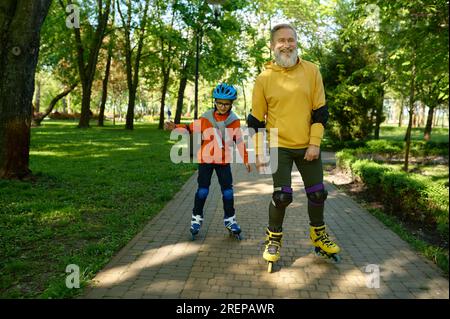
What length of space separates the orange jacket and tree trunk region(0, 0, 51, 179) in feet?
13.9

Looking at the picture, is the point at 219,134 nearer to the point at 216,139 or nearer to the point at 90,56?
the point at 216,139

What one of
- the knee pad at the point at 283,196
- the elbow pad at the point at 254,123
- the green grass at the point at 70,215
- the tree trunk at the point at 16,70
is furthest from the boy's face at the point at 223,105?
the tree trunk at the point at 16,70

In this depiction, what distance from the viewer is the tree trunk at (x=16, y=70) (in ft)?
23.0

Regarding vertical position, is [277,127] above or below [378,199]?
above

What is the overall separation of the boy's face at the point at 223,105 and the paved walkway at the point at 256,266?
1651mm

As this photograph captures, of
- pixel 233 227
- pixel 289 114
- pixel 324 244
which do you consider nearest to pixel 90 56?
pixel 233 227

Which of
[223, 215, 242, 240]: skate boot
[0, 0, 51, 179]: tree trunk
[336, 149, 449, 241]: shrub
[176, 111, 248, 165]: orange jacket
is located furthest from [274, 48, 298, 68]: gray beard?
[0, 0, 51, 179]: tree trunk

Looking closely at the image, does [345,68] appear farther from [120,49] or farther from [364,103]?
[120,49]

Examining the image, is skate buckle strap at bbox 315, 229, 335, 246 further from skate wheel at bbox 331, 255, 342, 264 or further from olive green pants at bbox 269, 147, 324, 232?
olive green pants at bbox 269, 147, 324, 232

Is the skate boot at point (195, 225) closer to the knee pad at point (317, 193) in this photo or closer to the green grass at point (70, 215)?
the green grass at point (70, 215)

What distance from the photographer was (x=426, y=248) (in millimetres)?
4492

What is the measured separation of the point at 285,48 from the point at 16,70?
18.4ft

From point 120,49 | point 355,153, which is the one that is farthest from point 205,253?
point 120,49

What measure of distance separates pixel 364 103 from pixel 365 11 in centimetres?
924
